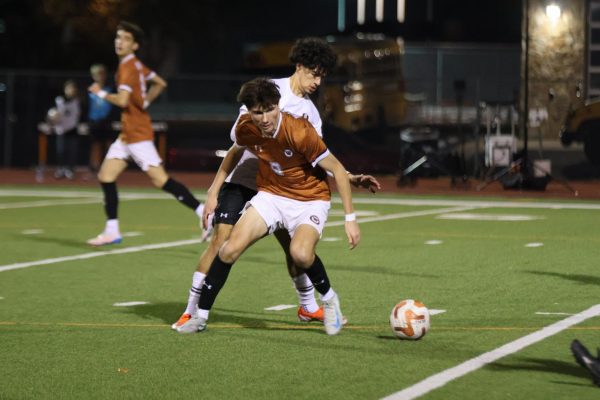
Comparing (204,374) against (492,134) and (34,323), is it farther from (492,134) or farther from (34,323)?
(492,134)

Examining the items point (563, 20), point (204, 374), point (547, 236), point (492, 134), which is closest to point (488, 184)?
point (492, 134)

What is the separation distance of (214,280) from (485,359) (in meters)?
1.89

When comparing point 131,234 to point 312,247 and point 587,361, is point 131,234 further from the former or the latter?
point 587,361

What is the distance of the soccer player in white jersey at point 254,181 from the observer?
9.60m

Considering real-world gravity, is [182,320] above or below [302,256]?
below

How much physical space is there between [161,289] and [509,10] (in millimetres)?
35592

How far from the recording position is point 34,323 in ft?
33.1

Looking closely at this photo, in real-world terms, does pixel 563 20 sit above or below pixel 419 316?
above

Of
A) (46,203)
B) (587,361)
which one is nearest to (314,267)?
(587,361)

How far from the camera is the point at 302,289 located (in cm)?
993

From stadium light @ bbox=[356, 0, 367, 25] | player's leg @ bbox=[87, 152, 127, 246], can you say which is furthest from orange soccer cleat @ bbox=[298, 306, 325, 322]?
stadium light @ bbox=[356, 0, 367, 25]

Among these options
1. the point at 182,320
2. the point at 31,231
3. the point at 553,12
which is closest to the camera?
the point at 182,320

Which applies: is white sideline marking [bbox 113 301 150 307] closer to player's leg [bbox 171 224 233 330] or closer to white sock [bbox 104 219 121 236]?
player's leg [bbox 171 224 233 330]

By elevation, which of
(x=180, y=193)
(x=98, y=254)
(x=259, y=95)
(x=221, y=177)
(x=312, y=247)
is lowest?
(x=98, y=254)
